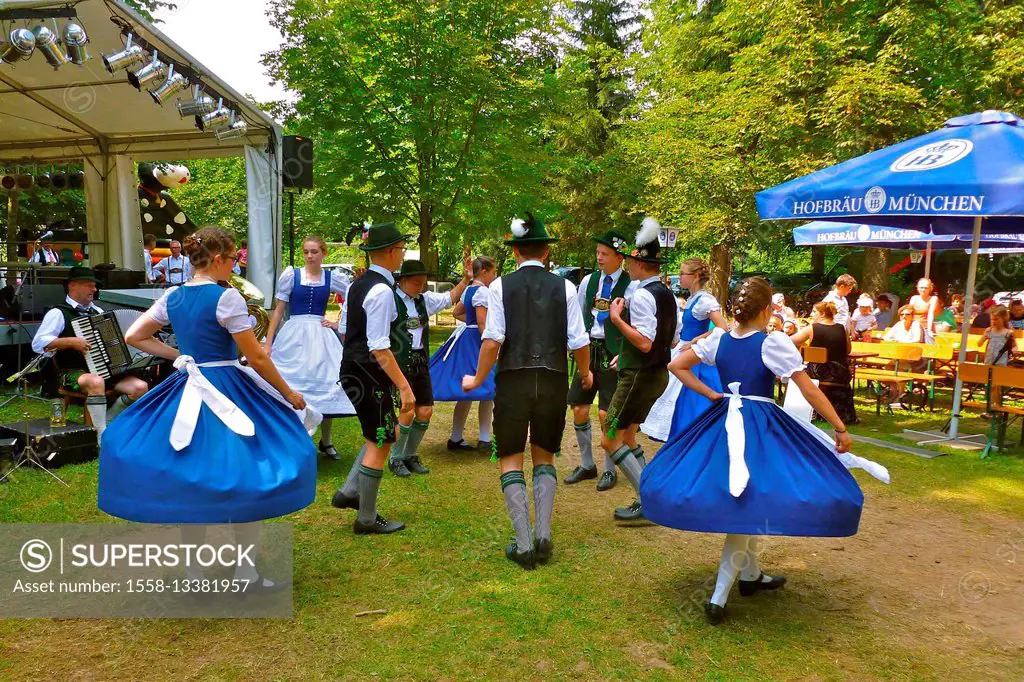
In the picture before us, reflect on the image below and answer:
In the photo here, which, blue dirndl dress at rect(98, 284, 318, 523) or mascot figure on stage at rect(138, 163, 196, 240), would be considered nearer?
blue dirndl dress at rect(98, 284, 318, 523)

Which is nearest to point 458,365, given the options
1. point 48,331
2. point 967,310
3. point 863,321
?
point 48,331

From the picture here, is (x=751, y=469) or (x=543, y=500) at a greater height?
(x=751, y=469)

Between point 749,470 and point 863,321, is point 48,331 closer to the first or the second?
point 749,470

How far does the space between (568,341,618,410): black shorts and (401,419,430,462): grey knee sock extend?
1199 millimetres

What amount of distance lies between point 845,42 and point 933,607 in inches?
581

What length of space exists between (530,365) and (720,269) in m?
21.6

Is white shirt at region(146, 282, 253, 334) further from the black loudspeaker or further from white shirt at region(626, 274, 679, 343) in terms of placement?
the black loudspeaker

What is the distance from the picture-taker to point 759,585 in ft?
13.3

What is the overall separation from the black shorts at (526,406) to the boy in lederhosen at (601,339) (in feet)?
3.72

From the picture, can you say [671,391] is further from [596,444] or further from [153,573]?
[153,573]

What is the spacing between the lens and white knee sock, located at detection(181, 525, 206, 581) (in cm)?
373

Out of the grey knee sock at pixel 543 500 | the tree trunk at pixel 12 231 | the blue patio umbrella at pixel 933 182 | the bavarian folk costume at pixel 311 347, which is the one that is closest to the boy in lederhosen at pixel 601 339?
the grey knee sock at pixel 543 500

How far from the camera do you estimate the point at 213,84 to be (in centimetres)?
1019

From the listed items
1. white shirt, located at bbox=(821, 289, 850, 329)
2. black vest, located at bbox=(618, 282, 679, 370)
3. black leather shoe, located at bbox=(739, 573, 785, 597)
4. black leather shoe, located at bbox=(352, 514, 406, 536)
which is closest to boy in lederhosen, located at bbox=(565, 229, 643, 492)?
black vest, located at bbox=(618, 282, 679, 370)
